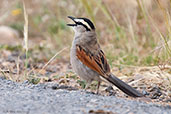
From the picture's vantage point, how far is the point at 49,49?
29.5ft

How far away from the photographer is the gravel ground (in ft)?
12.5

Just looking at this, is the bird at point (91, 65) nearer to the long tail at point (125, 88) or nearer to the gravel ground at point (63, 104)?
the long tail at point (125, 88)

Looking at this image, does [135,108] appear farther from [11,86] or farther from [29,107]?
[11,86]

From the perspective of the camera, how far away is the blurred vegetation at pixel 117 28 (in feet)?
21.0

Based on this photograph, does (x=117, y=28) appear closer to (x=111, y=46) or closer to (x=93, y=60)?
(x=111, y=46)

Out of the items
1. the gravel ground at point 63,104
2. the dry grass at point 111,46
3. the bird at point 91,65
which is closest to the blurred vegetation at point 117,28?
the dry grass at point 111,46

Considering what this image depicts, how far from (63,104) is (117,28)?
3761 millimetres

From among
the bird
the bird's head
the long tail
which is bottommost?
the long tail

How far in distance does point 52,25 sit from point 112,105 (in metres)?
6.78

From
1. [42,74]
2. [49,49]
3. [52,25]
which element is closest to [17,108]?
[42,74]

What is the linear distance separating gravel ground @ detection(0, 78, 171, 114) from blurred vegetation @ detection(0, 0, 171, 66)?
1.42 metres

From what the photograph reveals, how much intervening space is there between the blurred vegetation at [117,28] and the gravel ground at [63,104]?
142 centimetres

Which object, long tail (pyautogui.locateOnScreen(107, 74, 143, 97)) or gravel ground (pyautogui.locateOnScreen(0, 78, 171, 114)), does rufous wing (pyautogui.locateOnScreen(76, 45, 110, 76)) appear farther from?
gravel ground (pyautogui.locateOnScreen(0, 78, 171, 114))

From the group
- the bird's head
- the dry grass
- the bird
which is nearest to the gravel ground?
the bird
